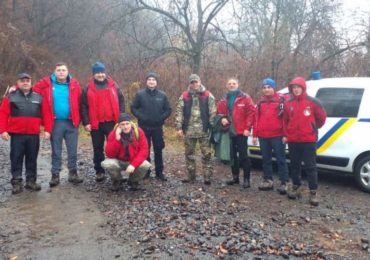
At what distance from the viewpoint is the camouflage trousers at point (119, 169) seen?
252 inches

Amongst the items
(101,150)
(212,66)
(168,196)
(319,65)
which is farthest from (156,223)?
(319,65)

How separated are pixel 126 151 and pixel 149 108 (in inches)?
40.3

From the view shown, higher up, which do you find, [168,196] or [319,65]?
[319,65]

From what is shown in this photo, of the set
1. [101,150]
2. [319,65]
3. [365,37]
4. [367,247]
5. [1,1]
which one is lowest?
[367,247]

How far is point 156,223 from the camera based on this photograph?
524 centimetres

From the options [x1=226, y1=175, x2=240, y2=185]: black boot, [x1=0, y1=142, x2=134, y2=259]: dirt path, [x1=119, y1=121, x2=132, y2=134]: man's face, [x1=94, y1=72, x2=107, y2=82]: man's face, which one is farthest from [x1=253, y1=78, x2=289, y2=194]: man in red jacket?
[x1=0, y1=142, x2=134, y2=259]: dirt path

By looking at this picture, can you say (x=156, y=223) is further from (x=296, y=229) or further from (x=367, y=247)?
(x=367, y=247)

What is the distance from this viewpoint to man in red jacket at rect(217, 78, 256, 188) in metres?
6.84

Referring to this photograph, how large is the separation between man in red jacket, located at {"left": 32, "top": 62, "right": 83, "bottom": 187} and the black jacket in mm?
1037

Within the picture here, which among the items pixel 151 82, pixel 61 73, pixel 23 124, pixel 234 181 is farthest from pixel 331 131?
pixel 23 124

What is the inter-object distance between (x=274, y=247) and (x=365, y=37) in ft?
43.0

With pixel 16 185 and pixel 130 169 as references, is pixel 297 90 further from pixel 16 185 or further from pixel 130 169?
pixel 16 185

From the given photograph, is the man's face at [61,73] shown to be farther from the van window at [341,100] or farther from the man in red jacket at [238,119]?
the van window at [341,100]

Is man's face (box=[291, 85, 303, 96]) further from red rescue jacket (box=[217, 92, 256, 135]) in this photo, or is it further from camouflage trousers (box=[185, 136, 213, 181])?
camouflage trousers (box=[185, 136, 213, 181])
